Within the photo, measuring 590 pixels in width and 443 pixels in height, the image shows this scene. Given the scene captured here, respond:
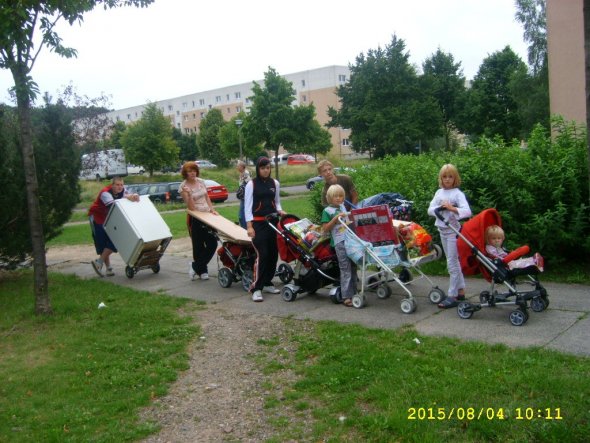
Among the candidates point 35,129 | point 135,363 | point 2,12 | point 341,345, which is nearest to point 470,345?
point 341,345

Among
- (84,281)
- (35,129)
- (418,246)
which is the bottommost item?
(84,281)

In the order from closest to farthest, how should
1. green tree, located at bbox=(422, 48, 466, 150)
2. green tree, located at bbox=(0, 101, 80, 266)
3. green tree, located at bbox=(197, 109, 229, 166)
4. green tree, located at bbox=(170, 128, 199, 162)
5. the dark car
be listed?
1. green tree, located at bbox=(0, 101, 80, 266)
2. the dark car
3. green tree, located at bbox=(422, 48, 466, 150)
4. green tree, located at bbox=(197, 109, 229, 166)
5. green tree, located at bbox=(170, 128, 199, 162)

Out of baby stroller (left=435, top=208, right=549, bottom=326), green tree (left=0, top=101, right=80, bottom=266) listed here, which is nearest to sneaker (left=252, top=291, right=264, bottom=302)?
baby stroller (left=435, top=208, right=549, bottom=326)

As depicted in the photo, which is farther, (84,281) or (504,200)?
(84,281)

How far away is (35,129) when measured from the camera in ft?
41.1

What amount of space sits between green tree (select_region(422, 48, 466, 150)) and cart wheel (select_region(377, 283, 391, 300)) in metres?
47.3

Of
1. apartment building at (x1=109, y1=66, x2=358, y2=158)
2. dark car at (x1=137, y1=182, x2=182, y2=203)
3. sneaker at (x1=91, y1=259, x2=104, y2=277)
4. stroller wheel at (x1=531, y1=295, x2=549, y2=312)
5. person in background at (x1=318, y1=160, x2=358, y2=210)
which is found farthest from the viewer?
apartment building at (x1=109, y1=66, x2=358, y2=158)

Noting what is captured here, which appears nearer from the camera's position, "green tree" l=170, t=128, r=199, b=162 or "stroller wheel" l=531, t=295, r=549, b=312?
"stroller wheel" l=531, t=295, r=549, b=312

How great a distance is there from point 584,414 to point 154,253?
830 centimetres

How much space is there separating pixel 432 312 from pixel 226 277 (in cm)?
369

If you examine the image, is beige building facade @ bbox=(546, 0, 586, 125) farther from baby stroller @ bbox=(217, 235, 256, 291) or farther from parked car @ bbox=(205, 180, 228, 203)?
parked car @ bbox=(205, 180, 228, 203)

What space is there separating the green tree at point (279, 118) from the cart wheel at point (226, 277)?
1048 inches

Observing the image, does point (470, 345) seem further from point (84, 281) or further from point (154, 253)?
point (84, 281)

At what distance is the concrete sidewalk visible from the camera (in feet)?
19.0
